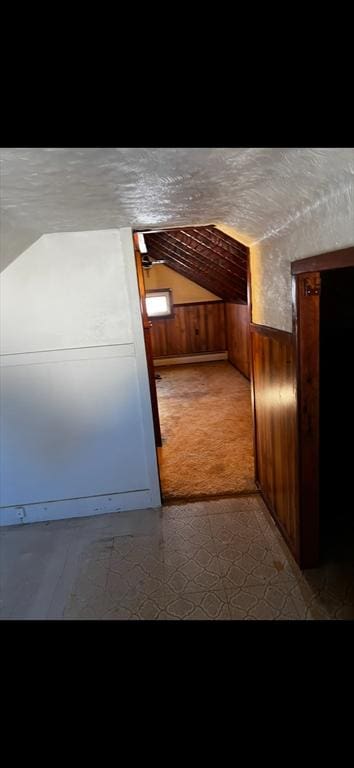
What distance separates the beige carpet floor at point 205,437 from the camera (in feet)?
8.89

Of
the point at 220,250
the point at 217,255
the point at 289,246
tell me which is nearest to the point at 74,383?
the point at 289,246

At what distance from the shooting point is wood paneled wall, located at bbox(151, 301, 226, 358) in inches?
287

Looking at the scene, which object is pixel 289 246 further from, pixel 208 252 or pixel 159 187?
pixel 208 252

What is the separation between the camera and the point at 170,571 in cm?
190

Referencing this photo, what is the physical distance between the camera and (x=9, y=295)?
2170 millimetres

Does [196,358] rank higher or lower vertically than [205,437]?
higher

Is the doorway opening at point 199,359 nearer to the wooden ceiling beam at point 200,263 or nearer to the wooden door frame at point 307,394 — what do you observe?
the wooden ceiling beam at point 200,263

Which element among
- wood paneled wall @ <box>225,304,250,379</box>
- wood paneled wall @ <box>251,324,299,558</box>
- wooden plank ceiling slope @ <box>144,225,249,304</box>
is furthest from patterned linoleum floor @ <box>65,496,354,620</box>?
wood paneled wall @ <box>225,304,250,379</box>

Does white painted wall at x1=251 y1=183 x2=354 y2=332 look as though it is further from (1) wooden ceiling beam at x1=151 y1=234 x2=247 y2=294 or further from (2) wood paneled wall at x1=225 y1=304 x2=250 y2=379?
(2) wood paneled wall at x1=225 y1=304 x2=250 y2=379

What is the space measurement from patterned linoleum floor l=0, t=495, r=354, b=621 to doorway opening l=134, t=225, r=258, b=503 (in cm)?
35

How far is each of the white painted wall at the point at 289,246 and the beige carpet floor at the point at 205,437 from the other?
4.23 feet

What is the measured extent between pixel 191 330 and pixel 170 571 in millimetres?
5891
